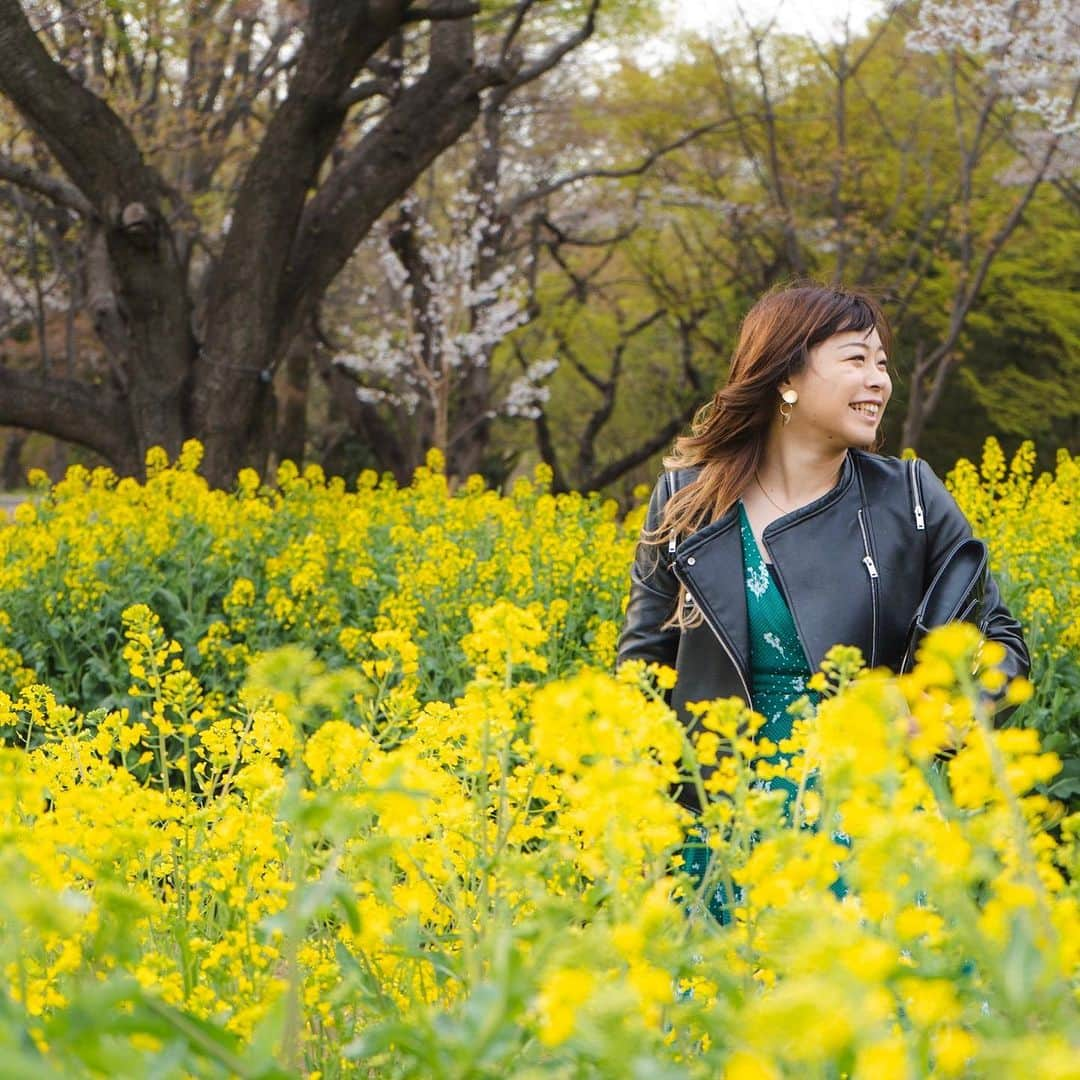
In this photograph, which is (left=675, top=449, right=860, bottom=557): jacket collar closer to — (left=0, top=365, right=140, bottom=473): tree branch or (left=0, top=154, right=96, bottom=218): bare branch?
(left=0, top=154, right=96, bottom=218): bare branch

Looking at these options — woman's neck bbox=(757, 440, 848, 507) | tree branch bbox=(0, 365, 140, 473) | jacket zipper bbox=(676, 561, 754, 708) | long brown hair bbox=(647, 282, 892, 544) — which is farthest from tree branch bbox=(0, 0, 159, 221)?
jacket zipper bbox=(676, 561, 754, 708)

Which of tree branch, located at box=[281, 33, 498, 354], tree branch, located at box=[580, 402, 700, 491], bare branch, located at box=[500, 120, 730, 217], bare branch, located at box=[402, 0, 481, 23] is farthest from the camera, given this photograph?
tree branch, located at box=[580, 402, 700, 491]

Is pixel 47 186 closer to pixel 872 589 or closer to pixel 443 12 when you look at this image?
pixel 443 12

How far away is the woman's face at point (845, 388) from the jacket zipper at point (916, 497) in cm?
14

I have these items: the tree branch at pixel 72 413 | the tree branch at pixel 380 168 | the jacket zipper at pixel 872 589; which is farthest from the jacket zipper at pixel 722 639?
the tree branch at pixel 72 413

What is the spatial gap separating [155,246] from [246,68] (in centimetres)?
594

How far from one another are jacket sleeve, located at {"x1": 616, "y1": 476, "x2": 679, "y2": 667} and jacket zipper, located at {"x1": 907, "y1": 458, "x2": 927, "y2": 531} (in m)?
0.56

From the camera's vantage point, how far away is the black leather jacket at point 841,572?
3.29m

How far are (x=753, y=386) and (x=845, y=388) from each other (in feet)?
0.80

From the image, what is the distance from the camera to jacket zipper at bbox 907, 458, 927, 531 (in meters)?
3.35

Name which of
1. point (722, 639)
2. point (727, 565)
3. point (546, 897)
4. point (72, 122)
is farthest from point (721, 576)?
point (72, 122)

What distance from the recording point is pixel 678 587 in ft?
11.6

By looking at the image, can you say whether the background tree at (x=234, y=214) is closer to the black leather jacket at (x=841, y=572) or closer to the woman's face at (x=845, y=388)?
the woman's face at (x=845, y=388)

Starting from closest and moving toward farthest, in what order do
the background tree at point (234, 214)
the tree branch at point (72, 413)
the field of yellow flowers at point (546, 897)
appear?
the field of yellow flowers at point (546, 897), the background tree at point (234, 214), the tree branch at point (72, 413)
